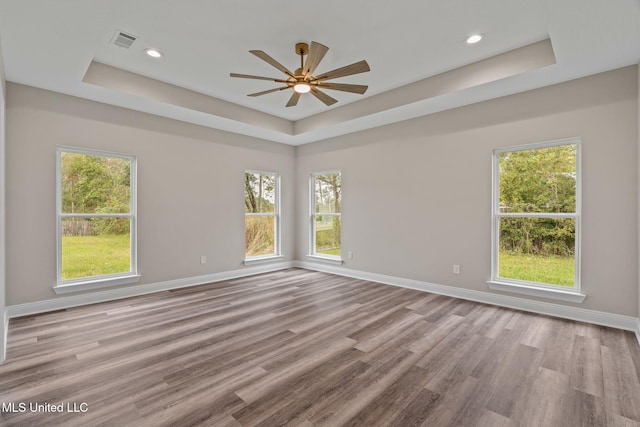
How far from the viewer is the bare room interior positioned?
2.19 meters

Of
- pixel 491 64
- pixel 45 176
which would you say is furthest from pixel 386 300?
pixel 45 176

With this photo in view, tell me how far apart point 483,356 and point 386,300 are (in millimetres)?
1686

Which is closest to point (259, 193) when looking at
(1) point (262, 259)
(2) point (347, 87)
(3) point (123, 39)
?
(1) point (262, 259)

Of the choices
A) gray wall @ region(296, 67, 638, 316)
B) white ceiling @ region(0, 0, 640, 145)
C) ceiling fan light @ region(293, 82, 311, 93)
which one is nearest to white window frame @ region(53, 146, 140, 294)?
white ceiling @ region(0, 0, 640, 145)

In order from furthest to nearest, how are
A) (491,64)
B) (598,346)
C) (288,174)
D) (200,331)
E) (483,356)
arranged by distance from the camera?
(288,174) < (491,64) < (200,331) < (598,346) < (483,356)

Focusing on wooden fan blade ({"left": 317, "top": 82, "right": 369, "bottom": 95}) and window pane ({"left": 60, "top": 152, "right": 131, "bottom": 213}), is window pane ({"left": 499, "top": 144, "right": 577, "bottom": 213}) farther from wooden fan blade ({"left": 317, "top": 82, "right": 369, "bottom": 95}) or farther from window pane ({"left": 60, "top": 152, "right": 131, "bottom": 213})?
window pane ({"left": 60, "top": 152, "right": 131, "bottom": 213})

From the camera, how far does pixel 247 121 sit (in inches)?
203

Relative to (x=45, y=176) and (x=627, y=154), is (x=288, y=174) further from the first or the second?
(x=627, y=154)

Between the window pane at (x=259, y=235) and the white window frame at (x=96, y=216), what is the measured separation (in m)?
1.97

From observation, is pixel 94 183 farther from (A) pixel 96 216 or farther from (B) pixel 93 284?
(B) pixel 93 284

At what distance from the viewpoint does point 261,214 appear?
6.20 metres

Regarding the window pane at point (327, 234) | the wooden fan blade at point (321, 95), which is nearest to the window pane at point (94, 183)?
the wooden fan blade at point (321, 95)

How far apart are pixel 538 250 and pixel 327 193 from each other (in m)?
3.70

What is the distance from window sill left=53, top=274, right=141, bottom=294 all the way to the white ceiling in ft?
7.94
